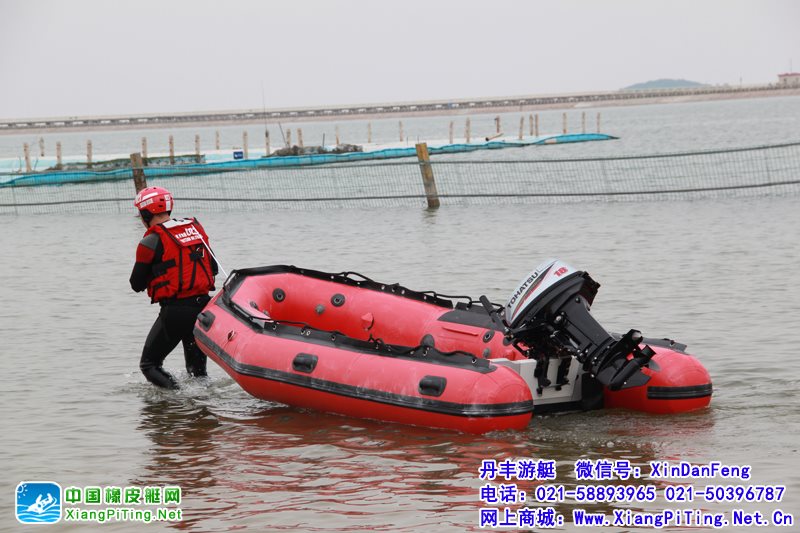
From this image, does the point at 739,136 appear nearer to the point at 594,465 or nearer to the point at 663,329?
the point at 663,329

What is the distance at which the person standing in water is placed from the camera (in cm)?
926

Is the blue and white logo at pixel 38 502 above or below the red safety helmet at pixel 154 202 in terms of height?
below

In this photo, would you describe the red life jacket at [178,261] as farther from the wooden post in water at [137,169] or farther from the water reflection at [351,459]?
the wooden post in water at [137,169]

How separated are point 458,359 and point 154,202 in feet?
10.2

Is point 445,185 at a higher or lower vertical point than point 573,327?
lower

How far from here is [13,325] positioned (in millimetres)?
12906

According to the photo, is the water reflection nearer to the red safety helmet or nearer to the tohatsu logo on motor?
the tohatsu logo on motor

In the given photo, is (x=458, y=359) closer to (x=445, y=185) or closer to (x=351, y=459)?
(x=351, y=459)

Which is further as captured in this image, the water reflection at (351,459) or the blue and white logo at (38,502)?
the blue and white logo at (38,502)

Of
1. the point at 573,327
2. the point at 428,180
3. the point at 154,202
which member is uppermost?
the point at 154,202

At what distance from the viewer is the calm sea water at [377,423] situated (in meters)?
6.87

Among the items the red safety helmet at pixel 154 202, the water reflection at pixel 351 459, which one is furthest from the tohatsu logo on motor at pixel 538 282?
the red safety helmet at pixel 154 202

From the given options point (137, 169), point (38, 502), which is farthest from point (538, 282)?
point (137, 169)

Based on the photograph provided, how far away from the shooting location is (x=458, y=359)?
7852 mm
